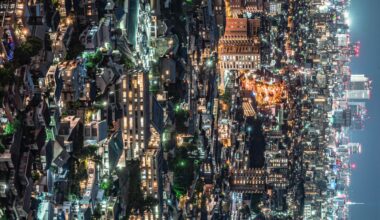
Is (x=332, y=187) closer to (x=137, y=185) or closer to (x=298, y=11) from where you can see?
(x=298, y=11)

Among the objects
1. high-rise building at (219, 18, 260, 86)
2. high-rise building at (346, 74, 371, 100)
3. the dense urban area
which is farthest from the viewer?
high-rise building at (346, 74, 371, 100)

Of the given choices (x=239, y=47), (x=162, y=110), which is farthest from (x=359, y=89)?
(x=162, y=110)

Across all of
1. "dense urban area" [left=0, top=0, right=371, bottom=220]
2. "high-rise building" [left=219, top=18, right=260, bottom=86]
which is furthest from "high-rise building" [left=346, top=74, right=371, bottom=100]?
"high-rise building" [left=219, top=18, right=260, bottom=86]

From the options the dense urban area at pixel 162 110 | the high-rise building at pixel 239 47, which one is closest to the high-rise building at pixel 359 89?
the dense urban area at pixel 162 110

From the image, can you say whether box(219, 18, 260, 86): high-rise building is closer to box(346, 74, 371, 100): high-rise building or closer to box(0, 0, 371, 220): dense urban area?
box(0, 0, 371, 220): dense urban area

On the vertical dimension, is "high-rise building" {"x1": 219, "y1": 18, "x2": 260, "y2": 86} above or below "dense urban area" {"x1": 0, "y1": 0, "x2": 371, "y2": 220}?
above

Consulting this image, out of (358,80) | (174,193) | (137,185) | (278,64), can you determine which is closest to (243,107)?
(278,64)

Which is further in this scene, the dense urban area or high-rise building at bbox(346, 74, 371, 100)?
high-rise building at bbox(346, 74, 371, 100)

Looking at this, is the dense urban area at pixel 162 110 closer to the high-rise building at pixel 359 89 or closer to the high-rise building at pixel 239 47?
the high-rise building at pixel 239 47
